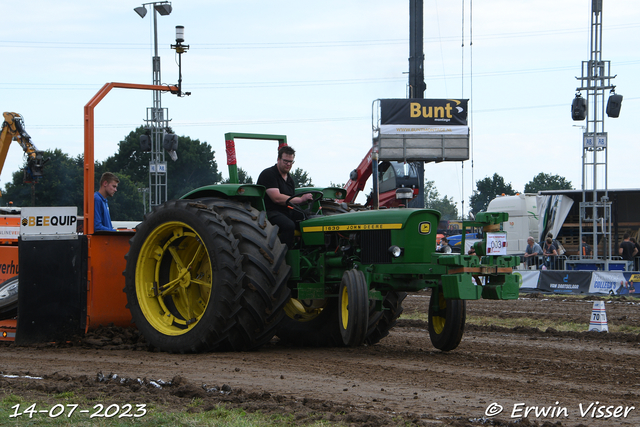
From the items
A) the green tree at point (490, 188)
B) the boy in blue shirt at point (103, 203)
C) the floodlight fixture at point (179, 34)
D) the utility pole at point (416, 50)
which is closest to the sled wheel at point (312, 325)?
the boy in blue shirt at point (103, 203)

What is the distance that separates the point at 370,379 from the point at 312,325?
2591 mm

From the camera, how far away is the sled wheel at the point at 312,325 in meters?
8.05

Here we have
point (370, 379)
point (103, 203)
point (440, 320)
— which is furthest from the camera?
point (103, 203)

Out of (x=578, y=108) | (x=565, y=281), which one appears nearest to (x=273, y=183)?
(x=565, y=281)

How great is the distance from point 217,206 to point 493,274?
2.76 m

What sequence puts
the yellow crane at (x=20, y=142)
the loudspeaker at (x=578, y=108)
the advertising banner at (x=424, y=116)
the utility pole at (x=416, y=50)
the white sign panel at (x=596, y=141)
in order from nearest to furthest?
the yellow crane at (x=20, y=142), the white sign panel at (x=596, y=141), the loudspeaker at (x=578, y=108), the advertising banner at (x=424, y=116), the utility pole at (x=416, y=50)

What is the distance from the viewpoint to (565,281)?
18656mm

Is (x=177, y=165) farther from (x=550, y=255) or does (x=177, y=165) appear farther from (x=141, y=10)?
(x=550, y=255)

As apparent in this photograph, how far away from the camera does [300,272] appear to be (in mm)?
7613

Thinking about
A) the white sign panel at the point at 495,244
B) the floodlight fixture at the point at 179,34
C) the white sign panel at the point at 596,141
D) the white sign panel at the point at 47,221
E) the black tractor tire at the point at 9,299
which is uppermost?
the floodlight fixture at the point at 179,34

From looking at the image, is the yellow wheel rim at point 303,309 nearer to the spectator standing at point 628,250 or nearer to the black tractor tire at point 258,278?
the black tractor tire at point 258,278

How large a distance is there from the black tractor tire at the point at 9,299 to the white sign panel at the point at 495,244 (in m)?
4.89

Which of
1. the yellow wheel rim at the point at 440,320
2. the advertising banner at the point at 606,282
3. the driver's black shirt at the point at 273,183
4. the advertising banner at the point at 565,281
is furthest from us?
the advertising banner at the point at 565,281

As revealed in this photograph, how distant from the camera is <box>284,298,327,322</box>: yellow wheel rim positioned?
786cm
